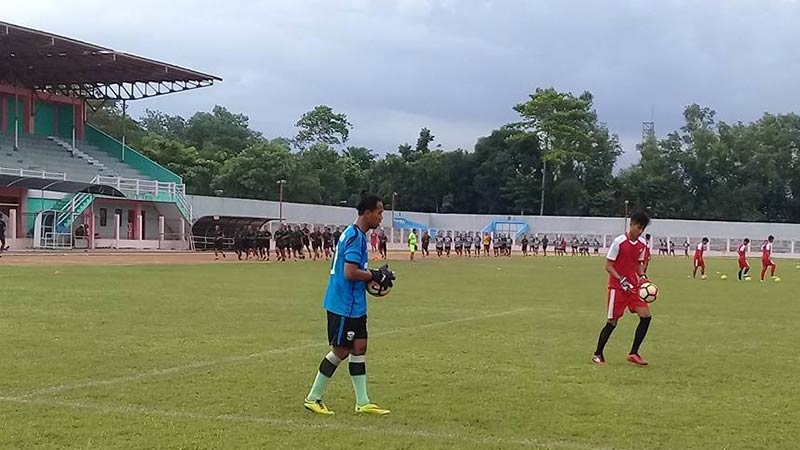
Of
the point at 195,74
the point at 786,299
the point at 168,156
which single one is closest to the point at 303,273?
the point at 786,299

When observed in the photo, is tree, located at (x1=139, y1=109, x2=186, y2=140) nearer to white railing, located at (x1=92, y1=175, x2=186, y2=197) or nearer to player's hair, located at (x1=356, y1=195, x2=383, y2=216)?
white railing, located at (x1=92, y1=175, x2=186, y2=197)

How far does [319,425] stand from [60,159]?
51.9 metres

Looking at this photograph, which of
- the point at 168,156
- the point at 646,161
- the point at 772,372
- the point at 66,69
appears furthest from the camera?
the point at 646,161

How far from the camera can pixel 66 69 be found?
5381 centimetres

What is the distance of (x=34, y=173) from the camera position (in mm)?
48906

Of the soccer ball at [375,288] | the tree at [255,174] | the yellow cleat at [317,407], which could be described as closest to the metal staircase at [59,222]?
the tree at [255,174]

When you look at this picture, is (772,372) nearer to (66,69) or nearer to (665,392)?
(665,392)

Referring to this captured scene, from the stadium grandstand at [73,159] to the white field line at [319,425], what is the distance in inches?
1587

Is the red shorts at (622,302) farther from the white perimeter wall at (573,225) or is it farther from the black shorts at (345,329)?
the white perimeter wall at (573,225)

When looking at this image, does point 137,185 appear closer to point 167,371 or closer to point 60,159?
point 60,159

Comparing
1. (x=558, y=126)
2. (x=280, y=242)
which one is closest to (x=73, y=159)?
(x=280, y=242)

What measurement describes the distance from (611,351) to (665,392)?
3004 millimetres

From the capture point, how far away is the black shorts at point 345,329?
781cm

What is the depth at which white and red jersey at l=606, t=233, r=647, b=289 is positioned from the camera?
1136 cm
